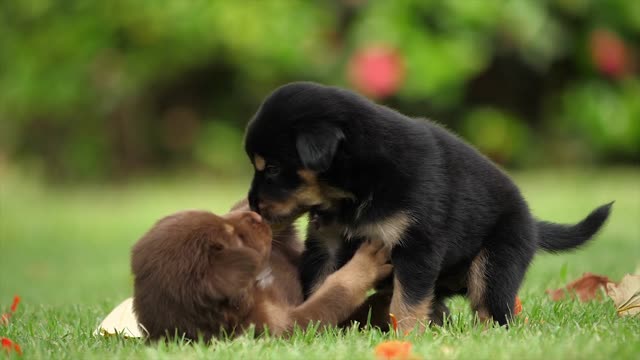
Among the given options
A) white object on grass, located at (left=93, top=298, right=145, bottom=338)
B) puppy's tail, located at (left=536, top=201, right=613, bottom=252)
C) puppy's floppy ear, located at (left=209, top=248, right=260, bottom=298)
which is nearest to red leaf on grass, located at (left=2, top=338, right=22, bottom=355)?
white object on grass, located at (left=93, top=298, right=145, bottom=338)

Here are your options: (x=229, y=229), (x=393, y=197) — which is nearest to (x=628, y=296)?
(x=393, y=197)

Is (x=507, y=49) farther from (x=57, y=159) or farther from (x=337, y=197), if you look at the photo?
(x=337, y=197)

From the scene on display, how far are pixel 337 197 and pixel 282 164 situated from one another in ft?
0.90

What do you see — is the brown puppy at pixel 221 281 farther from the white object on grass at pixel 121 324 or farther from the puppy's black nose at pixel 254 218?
the white object on grass at pixel 121 324

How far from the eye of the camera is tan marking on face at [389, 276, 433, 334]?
11.7 feet

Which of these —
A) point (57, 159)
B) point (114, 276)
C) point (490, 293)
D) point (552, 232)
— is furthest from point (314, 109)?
point (57, 159)

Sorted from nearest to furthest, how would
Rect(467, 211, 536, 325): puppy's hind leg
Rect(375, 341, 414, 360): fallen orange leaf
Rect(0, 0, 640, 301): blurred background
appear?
Rect(375, 341, 414, 360): fallen orange leaf, Rect(467, 211, 536, 325): puppy's hind leg, Rect(0, 0, 640, 301): blurred background

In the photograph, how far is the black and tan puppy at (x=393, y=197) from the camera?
364 centimetres

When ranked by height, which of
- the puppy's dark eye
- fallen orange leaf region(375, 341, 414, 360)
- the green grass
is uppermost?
the puppy's dark eye

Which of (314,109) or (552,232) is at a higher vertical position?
(314,109)

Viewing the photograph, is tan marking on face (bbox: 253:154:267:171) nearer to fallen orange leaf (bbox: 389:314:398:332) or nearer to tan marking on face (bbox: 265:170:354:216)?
tan marking on face (bbox: 265:170:354:216)

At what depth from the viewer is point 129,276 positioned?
689 cm

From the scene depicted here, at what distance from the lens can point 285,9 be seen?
47.8 ft

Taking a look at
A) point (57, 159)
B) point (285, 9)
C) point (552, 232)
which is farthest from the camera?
point (57, 159)
